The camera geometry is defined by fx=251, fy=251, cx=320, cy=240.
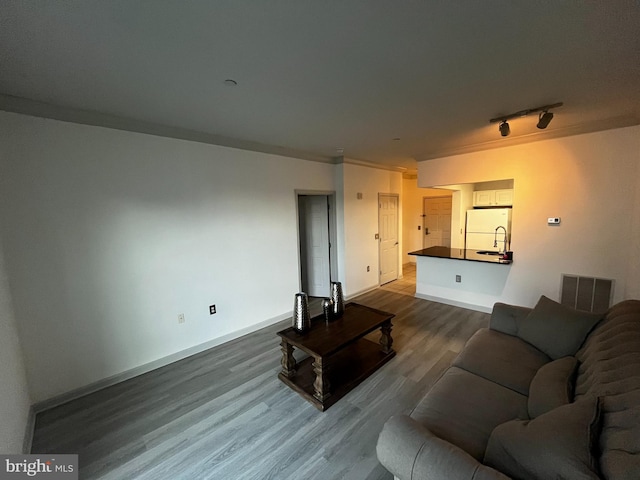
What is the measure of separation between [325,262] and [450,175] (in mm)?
2686

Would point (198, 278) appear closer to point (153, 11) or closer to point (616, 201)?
point (153, 11)

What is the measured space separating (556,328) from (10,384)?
3966 millimetres

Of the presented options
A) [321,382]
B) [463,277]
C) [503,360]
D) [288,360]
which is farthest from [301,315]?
[463,277]

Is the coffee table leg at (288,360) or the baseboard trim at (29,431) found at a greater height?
the coffee table leg at (288,360)

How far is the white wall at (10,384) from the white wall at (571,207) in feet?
17.2

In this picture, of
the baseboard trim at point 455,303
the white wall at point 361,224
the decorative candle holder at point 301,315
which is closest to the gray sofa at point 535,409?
the decorative candle holder at point 301,315

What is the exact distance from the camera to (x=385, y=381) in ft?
8.09

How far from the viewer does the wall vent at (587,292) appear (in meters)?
3.12

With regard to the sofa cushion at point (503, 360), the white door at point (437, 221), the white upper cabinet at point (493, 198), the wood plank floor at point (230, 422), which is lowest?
the wood plank floor at point (230, 422)

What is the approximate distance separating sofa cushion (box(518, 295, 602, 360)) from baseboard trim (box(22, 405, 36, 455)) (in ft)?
12.9

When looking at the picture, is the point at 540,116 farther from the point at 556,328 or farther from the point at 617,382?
the point at 617,382

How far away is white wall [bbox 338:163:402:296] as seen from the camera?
186 inches

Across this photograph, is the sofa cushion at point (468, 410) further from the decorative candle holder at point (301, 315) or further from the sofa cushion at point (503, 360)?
the decorative candle holder at point (301, 315)

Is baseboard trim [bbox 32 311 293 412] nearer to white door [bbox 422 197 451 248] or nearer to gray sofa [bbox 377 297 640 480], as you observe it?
gray sofa [bbox 377 297 640 480]
